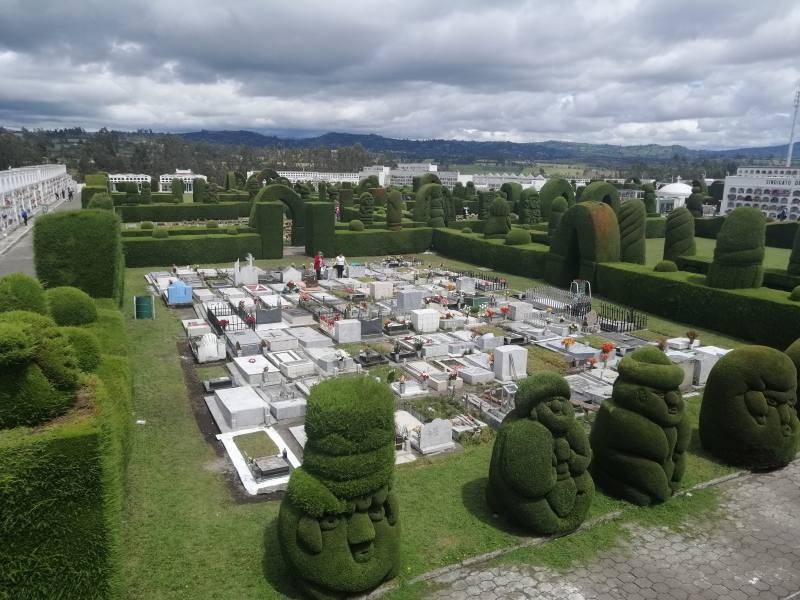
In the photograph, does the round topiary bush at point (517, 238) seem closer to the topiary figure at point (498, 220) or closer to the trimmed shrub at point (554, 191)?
the topiary figure at point (498, 220)

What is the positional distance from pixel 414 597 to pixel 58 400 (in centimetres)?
528

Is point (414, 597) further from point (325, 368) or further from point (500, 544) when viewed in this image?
point (325, 368)

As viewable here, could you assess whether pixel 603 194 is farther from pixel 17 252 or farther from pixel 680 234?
pixel 17 252

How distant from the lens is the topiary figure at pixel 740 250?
66.1 ft

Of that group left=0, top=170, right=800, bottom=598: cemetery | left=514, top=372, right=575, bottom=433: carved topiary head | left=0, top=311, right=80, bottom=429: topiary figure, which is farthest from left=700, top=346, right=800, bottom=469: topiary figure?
left=0, top=311, right=80, bottom=429: topiary figure

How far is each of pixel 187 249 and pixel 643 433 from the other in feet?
91.9

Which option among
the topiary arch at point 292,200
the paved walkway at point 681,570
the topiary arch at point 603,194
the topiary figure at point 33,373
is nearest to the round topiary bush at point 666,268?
the topiary arch at point 603,194

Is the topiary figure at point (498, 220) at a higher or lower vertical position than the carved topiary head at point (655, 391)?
higher

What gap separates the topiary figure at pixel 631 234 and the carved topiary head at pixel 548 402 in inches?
836

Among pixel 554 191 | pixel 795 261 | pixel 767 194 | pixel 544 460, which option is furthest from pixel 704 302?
pixel 767 194

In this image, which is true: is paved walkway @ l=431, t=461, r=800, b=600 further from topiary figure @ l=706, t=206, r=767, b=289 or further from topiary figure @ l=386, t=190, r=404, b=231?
topiary figure @ l=386, t=190, r=404, b=231

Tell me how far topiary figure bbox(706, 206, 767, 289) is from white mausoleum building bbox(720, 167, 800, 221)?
5484 cm

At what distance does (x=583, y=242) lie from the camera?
88.0 ft

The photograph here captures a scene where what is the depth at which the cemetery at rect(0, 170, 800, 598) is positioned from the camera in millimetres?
6703
